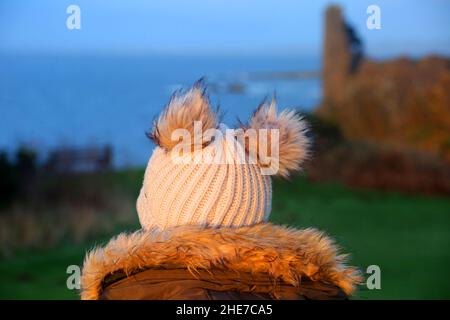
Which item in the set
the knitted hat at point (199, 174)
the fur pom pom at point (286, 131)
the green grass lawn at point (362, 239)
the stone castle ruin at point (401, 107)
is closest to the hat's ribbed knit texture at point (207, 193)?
the knitted hat at point (199, 174)

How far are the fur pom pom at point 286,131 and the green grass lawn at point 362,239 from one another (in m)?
2.83

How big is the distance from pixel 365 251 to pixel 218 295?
508cm

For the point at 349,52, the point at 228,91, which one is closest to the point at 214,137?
the point at 228,91

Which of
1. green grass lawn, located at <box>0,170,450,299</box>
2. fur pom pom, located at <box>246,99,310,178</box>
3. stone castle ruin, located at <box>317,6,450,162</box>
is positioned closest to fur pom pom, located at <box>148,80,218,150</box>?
fur pom pom, located at <box>246,99,310,178</box>

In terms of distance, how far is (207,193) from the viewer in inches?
80.6

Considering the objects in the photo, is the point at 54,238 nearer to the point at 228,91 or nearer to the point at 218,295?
the point at 228,91

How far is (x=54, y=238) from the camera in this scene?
23.0 ft

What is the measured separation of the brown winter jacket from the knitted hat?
0.22 feet

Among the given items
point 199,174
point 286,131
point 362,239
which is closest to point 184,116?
point 199,174

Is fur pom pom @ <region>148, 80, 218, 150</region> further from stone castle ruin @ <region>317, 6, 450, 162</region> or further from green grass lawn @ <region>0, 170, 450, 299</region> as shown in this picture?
stone castle ruin @ <region>317, 6, 450, 162</region>

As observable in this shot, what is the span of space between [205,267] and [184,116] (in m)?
0.41

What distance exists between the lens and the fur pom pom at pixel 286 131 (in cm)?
220

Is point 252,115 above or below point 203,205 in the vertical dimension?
above

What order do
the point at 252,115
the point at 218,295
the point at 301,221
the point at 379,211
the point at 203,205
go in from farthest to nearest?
1. the point at 379,211
2. the point at 301,221
3. the point at 252,115
4. the point at 203,205
5. the point at 218,295
